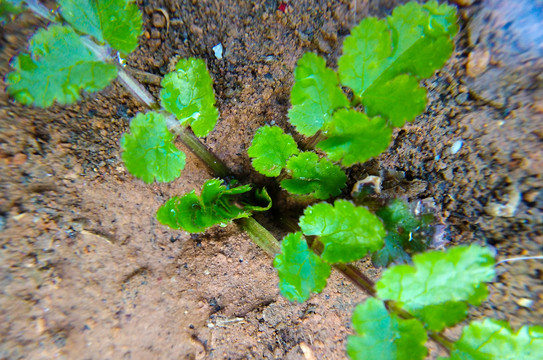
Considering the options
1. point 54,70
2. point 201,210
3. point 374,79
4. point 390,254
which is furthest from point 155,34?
point 390,254

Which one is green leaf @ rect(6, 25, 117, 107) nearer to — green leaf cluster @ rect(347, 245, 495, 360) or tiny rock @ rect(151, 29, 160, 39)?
tiny rock @ rect(151, 29, 160, 39)

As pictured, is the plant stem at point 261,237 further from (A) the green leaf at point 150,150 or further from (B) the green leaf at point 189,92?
(B) the green leaf at point 189,92

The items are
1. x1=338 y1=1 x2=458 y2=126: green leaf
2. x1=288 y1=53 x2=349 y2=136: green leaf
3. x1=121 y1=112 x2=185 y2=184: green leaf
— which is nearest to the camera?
x1=338 y1=1 x2=458 y2=126: green leaf

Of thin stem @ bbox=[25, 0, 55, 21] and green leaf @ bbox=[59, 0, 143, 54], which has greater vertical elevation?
green leaf @ bbox=[59, 0, 143, 54]

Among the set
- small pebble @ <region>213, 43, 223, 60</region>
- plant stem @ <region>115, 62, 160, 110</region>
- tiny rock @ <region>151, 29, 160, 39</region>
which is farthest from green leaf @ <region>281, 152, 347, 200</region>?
tiny rock @ <region>151, 29, 160, 39</region>

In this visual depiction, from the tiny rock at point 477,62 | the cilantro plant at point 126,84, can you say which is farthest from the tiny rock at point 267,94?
the tiny rock at point 477,62

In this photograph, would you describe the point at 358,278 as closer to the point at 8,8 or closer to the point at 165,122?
the point at 165,122

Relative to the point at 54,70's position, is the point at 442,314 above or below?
below
